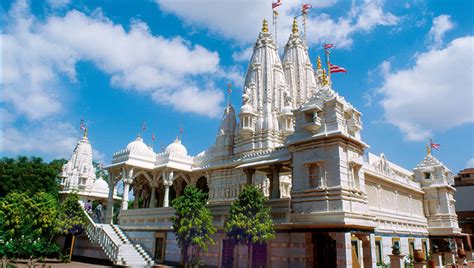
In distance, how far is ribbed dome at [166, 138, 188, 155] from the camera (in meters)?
36.8

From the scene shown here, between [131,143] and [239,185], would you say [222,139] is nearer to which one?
[239,185]

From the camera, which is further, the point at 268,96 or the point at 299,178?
the point at 268,96

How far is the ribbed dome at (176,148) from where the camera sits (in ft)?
121

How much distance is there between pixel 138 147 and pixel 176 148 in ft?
12.9

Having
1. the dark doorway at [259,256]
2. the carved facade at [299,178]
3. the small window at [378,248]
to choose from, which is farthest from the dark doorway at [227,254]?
the small window at [378,248]

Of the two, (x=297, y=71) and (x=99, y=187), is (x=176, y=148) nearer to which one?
(x=297, y=71)

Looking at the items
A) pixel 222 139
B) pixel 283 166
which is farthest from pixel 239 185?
pixel 283 166

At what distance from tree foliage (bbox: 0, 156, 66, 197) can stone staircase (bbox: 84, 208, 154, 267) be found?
21.0 m

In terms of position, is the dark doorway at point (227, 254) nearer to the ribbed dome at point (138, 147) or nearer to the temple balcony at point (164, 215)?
the temple balcony at point (164, 215)

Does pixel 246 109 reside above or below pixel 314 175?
above

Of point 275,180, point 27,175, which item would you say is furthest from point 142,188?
point 275,180

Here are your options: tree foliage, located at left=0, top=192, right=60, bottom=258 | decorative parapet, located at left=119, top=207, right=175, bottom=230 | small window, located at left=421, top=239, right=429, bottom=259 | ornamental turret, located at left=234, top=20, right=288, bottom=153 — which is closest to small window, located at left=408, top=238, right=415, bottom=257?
small window, located at left=421, top=239, right=429, bottom=259

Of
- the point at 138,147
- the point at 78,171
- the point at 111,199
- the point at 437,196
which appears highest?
the point at 78,171

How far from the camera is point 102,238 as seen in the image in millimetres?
29203
